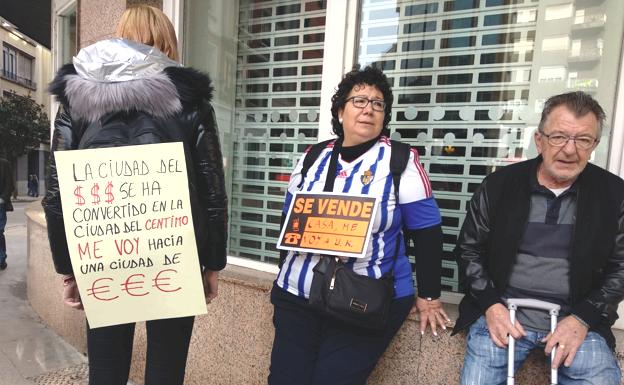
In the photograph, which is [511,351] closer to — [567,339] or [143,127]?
[567,339]

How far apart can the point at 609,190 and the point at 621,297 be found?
414 millimetres

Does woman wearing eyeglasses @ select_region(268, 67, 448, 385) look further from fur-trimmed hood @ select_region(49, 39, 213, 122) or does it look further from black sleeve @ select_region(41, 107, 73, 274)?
black sleeve @ select_region(41, 107, 73, 274)

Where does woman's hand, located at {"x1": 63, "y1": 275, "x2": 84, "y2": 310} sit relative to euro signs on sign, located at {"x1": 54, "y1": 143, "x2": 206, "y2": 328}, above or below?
below

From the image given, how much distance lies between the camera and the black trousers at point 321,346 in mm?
1705

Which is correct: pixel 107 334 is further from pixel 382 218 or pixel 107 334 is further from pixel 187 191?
pixel 382 218

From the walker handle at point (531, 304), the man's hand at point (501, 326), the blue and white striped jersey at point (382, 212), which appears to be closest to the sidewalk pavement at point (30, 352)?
the blue and white striped jersey at point (382, 212)

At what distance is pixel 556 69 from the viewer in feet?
7.98

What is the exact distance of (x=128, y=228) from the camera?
1368mm

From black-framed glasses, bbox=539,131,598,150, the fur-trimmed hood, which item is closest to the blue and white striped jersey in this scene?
black-framed glasses, bbox=539,131,598,150

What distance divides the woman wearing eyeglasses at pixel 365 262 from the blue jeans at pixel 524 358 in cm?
24

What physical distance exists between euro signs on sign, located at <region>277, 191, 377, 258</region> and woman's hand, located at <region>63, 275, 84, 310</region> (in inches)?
32.4

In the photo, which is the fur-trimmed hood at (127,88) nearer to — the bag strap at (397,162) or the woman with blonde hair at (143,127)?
the woman with blonde hair at (143,127)

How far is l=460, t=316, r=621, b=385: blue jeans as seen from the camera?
60.1 inches

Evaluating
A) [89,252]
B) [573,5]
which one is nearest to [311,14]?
[573,5]
